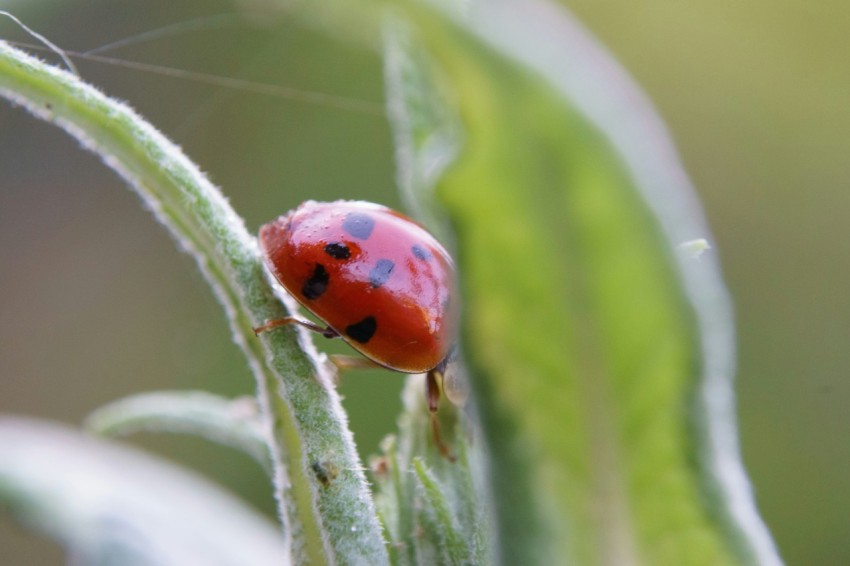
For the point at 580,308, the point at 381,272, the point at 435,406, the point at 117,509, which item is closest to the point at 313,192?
the point at 117,509

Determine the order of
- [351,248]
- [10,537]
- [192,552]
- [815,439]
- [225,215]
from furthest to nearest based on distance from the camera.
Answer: [10,537] < [815,439] < [192,552] < [351,248] < [225,215]

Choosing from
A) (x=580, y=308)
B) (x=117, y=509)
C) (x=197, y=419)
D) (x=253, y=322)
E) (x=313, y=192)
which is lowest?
(x=580, y=308)

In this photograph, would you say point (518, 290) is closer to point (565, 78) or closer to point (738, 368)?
point (565, 78)

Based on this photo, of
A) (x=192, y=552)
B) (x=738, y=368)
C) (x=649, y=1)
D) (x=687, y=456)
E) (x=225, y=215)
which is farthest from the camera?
(x=649, y=1)

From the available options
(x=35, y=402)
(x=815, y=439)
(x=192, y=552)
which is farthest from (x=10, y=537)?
(x=815, y=439)

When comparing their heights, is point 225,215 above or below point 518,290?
above

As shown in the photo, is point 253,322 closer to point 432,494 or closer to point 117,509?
point 432,494

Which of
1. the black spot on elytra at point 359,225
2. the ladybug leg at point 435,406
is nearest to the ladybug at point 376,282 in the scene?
the black spot on elytra at point 359,225

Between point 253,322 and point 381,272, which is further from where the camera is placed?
point 381,272
